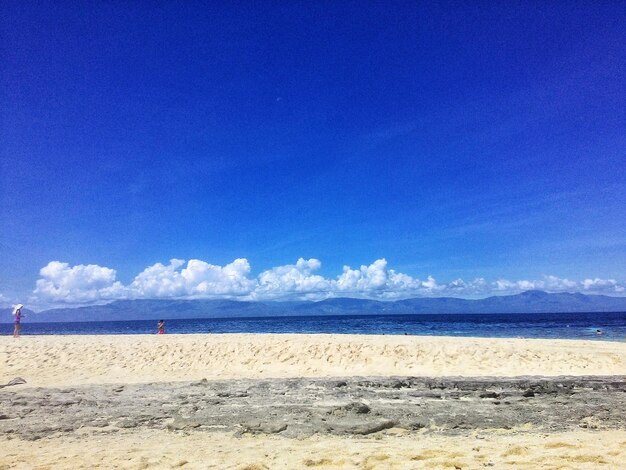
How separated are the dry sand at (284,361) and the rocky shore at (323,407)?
13.7 feet

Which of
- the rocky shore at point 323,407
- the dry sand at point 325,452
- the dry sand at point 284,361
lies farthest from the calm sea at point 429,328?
the dry sand at point 325,452

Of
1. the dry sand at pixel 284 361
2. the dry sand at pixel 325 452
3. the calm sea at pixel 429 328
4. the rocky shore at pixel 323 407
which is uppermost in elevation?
the dry sand at pixel 325 452

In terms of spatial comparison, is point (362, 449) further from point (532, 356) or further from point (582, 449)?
point (532, 356)

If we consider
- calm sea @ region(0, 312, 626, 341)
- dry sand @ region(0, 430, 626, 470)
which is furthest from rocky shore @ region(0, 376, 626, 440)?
calm sea @ region(0, 312, 626, 341)

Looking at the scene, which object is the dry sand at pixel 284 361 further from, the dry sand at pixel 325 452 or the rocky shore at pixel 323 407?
the dry sand at pixel 325 452

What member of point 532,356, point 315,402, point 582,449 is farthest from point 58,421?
point 532,356

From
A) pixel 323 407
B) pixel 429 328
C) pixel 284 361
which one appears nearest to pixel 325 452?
pixel 323 407

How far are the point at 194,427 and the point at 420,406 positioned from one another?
476 centimetres

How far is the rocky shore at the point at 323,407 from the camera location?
287 inches

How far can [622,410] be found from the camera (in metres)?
8.16

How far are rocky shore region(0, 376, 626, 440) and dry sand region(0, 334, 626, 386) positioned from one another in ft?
13.7

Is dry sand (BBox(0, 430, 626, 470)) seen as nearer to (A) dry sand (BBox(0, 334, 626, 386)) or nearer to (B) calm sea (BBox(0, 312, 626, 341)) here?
(A) dry sand (BBox(0, 334, 626, 386))

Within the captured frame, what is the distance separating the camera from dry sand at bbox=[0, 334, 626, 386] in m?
15.2

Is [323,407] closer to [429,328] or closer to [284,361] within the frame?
[284,361]
